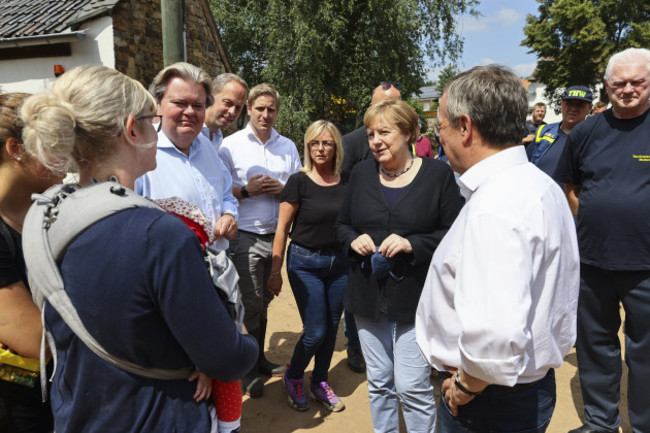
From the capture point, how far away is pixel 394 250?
237 cm

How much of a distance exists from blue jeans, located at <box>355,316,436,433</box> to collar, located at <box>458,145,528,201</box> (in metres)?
1.12

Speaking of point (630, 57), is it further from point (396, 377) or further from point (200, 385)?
point (200, 385)

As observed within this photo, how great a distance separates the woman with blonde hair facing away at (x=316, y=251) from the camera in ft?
10.6

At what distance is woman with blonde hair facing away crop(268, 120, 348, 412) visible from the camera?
3.22 m

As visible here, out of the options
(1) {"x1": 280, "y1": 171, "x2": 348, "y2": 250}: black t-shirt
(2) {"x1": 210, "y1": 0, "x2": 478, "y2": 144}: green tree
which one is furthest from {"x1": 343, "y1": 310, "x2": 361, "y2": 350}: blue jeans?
(2) {"x1": 210, "y1": 0, "x2": 478, "y2": 144}: green tree

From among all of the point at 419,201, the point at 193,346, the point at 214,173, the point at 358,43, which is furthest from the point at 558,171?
the point at 358,43

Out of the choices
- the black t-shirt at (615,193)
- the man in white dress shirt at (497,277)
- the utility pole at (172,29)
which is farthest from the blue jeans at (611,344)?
the utility pole at (172,29)

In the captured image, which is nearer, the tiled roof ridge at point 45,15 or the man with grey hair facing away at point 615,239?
the man with grey hair facing away at point 615,239

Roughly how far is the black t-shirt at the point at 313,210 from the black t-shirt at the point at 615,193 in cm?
162

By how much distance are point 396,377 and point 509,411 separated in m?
0.93

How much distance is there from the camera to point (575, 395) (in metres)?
3.63

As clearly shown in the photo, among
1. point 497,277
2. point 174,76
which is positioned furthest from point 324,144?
point 497,277

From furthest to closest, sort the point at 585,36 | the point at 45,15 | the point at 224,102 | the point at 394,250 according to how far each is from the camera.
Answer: the point at 585,36 < the point at 45,15 < the point at 224,102 < the point at 394,250

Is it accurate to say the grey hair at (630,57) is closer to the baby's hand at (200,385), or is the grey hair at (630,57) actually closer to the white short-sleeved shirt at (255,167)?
the white short-sleeved shirt at (255,167)
